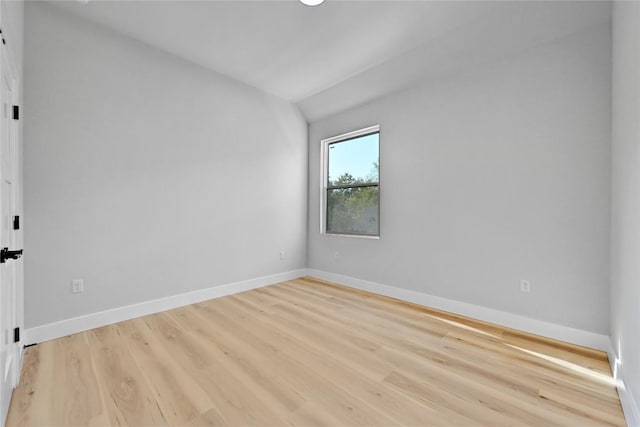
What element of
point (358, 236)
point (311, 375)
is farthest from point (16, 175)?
point (358, 236)

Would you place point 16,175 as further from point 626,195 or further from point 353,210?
point 626,195

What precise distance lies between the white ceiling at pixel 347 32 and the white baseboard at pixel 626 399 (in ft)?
8.32

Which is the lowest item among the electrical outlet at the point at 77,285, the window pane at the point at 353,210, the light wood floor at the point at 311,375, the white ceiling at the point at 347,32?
the light wood floor at the point at 311,375

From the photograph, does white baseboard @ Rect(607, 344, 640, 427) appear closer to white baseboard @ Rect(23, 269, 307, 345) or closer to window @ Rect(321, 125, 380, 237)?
window @ Rect(321, 125, 380, 237)

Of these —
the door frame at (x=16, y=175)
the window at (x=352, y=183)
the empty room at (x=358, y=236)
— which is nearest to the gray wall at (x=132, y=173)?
the empty room at (x=358, y=236)

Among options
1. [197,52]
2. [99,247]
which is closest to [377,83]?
[197,52]

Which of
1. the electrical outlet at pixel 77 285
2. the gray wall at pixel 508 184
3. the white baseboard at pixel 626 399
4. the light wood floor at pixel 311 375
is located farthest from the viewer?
the electrical outlet at pixel 77 285

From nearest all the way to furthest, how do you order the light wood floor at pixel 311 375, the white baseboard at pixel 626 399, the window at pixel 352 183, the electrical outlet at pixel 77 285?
the white baseboard at pixel 626 399 < the light wood floor at pixel 311 375 < the electrical outlet at pixel 77 285 < the window at pixel 352 183

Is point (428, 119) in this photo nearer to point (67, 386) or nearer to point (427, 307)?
point (427, 307)

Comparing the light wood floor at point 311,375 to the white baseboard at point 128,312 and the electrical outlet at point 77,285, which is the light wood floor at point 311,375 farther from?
the electrical outlet at point 77,285

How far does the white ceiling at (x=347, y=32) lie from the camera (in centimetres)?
238

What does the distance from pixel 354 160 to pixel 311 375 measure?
2.99 meters

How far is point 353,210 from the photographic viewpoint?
4145 millimetres

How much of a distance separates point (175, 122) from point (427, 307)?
3486 millimetres
